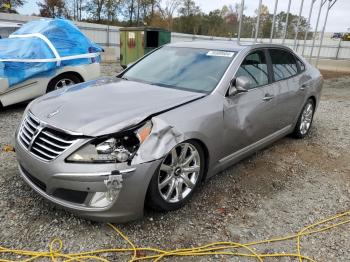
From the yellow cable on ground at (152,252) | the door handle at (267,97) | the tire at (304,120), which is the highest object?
the door handle at (267,97)

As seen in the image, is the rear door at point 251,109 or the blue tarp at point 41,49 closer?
the rear door at point 251,109

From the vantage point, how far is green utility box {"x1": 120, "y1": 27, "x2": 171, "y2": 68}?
1254 centimetres

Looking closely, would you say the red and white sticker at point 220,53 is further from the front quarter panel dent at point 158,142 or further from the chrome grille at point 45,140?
the chrome grille at point 45,140

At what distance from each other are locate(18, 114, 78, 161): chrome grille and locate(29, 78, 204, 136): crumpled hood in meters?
0.07

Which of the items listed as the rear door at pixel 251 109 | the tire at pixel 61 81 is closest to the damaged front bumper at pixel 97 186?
the rear door at pixel 251 109

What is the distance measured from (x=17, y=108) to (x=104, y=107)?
169 inches

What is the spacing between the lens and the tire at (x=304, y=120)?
16.9 ft

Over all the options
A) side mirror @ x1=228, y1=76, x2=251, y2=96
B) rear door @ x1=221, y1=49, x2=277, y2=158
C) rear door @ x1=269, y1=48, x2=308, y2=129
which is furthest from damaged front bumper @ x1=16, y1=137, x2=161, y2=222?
rear door @ x1=269, y1=48, x2=308, y2=129

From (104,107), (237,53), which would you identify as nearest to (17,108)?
(104,107)

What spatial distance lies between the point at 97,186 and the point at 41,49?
448 centimetres

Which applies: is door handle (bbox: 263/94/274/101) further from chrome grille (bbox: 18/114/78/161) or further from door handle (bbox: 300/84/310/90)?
chrome grille (bbox: 18/114/78/161)

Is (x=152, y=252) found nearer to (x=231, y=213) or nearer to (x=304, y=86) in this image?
(x=231, y=213)

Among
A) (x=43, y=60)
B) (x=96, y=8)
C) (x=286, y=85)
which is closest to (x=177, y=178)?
(x=286, y=85)

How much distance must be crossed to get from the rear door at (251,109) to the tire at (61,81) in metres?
3.97
